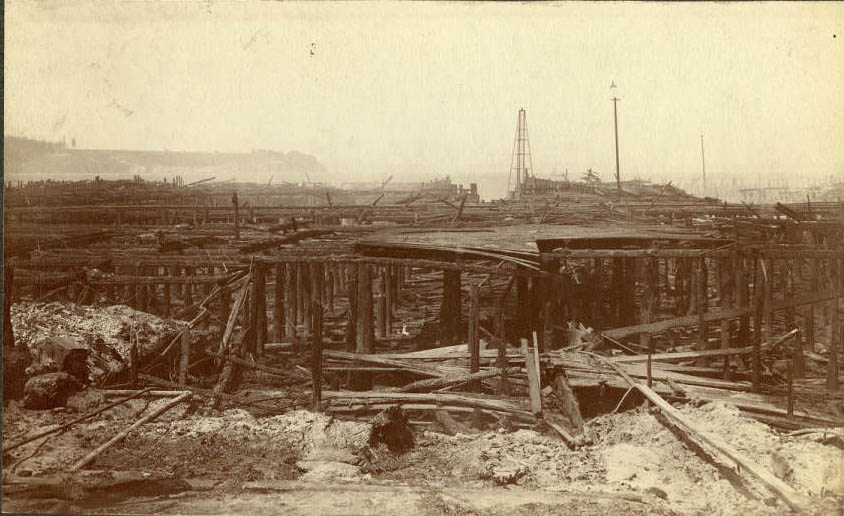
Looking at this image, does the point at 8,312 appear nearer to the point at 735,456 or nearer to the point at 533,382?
the point at 533,382

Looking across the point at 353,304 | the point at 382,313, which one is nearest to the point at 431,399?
the point at 353,304

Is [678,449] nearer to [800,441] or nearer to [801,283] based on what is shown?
[800,441]

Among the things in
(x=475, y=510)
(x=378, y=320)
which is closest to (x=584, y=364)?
(x=475, y=510)

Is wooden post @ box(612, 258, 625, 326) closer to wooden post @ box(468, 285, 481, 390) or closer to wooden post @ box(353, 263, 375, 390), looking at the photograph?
wooden post @ box(468, 285, 481, 390)

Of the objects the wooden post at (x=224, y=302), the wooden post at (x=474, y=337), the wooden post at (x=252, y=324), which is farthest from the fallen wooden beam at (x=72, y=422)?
the wooden post at (x=474, y=337)

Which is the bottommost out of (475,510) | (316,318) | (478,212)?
(475,510)

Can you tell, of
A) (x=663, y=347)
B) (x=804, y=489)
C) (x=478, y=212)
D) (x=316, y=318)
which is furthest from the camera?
(x=478, y=212)
